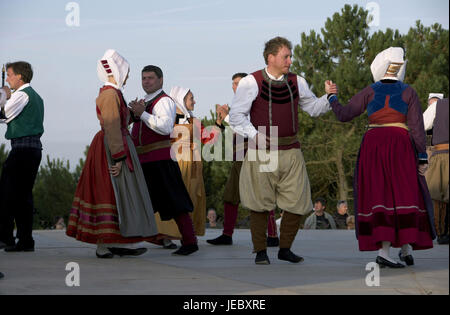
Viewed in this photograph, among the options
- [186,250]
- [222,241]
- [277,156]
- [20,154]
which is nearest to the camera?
[277,156]

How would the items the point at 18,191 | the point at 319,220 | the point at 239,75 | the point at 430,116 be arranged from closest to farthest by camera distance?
1. the point at 18,191
2. the point at 239,75
3. the point at 430,116
4. the point at 319,220

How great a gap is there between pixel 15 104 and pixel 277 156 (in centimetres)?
274

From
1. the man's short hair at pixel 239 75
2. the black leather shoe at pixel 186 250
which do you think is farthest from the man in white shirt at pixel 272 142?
the man's short hair at pixel 239 75

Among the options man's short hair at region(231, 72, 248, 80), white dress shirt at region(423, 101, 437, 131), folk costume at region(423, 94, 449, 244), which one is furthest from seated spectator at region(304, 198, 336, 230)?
man's short hair at region(231, 72, 248, 80)

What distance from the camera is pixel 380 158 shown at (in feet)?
22.3

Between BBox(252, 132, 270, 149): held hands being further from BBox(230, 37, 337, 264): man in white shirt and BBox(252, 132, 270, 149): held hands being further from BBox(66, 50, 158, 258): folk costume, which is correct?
BBox(66, 50, 158, 258): folk costume

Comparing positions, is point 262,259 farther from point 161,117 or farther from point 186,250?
point 161,117

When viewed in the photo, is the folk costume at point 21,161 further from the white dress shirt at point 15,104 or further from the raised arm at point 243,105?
the raised arm at point 243,105

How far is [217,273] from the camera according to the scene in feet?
21.1

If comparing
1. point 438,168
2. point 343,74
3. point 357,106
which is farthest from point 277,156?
point 343,74

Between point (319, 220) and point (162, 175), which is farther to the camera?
point (319, 220)

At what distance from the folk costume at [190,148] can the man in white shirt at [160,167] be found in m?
Result: 1.11
